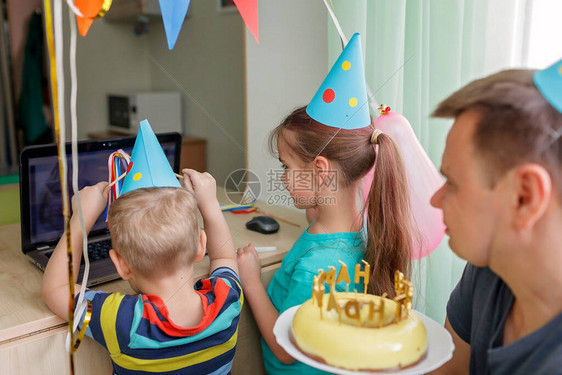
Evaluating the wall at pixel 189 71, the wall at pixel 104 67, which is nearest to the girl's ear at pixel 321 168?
the wall at pixel 189 71

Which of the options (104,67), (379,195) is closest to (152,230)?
(379,195)

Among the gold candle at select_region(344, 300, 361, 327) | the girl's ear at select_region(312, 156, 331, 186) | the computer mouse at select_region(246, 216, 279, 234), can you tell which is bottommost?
the computer mouse at select_region(246, 216, 279, 234)

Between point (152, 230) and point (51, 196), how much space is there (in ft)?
1.12

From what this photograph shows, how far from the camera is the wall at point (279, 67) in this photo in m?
1.42

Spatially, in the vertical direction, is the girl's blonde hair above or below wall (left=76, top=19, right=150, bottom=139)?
below

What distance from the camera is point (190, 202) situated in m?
0.90

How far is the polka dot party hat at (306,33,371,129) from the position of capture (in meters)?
0.93

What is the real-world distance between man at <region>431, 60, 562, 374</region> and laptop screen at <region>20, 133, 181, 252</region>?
0.75 m

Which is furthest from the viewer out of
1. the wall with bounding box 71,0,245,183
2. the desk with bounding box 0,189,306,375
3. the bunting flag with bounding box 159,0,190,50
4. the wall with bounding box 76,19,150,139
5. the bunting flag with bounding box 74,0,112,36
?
the wall with bounding box 76,19,150,139

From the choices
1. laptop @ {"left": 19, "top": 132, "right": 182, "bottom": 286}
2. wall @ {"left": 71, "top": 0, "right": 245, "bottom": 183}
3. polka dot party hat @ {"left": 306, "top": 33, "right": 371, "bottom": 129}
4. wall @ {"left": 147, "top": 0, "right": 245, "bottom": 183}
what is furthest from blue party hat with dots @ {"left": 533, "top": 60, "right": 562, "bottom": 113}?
wall @ {"left": 147, "top": 0, "right": 245, "bottom": 183}

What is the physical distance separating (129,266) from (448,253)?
2.41 ft

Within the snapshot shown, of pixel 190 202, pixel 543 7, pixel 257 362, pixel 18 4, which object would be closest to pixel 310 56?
pixel 543 7

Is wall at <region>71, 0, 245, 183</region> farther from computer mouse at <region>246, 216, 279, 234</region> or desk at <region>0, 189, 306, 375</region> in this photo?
desk at <region>0, 189, 306, 375</region>

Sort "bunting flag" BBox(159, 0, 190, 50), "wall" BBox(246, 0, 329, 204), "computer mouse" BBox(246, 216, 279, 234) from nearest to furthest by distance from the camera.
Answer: "bunting flag" BBox(159, 0, 190, 50), "computer mouse" BBox(246, 216, 279, 234), "wall" BBox(246, 0, 329, 204)
